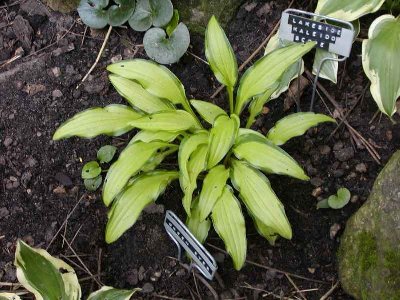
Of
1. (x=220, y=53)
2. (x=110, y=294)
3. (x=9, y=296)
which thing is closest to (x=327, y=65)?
(x=220, y=53)

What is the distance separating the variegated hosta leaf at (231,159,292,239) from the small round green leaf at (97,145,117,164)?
534mm

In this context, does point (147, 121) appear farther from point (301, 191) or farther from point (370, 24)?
point (370, 24)

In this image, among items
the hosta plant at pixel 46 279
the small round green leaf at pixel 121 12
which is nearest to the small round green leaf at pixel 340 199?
the hosta plant at pixel 46 279

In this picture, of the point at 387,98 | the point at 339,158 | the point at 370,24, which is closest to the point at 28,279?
the point at 339,158

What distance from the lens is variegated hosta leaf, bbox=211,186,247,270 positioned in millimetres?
1812

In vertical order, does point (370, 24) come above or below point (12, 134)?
above

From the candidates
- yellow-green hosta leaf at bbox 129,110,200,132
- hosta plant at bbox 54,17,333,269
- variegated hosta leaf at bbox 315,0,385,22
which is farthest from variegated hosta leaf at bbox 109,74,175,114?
variegated hosta leaf at bbox 315,0,385,22

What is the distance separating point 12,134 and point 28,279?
673 millimetres

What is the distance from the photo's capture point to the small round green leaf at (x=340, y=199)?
203 centimetres

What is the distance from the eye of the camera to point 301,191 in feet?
6.91

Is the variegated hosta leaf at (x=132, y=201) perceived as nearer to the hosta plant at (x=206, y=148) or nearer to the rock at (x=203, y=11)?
the hosta plant at (x=206, y=148)

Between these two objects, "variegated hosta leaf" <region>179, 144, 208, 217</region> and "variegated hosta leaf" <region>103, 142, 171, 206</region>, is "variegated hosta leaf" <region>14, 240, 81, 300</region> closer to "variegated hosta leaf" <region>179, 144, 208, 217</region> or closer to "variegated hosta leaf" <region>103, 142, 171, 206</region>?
"variegated hosta leaf" <region>103, 142, 171, 206</region>

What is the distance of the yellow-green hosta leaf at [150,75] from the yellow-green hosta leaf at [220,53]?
0.51 ft

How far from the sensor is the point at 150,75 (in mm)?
2004
